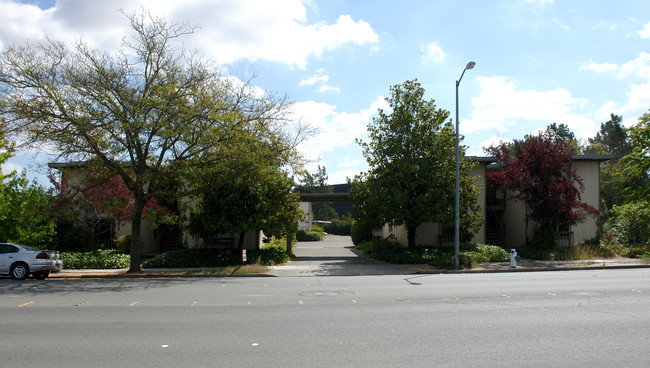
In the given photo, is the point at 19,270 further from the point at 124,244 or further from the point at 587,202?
the point at 587,202

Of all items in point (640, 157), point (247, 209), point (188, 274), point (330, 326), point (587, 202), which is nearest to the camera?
point (330, 326)

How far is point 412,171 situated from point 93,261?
1495 centimetres

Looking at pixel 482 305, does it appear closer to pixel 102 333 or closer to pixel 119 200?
pixel 102 333

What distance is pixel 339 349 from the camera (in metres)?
6.11

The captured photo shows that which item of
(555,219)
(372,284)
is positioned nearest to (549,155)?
(555,219)

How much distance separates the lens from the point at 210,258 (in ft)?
66.9

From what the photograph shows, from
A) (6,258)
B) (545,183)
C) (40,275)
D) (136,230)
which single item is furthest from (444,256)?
(6,258)

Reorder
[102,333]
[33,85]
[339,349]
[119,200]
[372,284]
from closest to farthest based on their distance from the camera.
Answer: [339,349] < [102,333] < [372,284] < [33,85] < [119,200]

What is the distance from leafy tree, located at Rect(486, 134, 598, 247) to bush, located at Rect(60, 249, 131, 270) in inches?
747

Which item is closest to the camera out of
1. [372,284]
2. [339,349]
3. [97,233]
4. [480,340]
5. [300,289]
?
[339,349]

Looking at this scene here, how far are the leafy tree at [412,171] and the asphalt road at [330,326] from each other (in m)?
7.73

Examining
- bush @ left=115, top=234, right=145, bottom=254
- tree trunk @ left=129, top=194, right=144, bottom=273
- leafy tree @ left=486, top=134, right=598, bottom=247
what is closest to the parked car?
tree trunk @ left=129, top=194, right=144, bottom=273

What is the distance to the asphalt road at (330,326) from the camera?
5719 millimetres

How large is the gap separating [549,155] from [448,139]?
5124 mm
